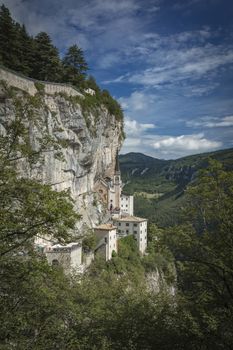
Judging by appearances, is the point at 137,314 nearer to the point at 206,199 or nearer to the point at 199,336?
the point at 199,336

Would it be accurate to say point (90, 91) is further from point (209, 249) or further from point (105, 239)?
point (209, 249)

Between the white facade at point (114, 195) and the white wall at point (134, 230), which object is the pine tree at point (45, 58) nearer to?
the white facade at point (114, 195)

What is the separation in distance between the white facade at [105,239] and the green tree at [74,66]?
25.5 meters

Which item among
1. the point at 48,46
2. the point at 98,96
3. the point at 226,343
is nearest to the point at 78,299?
the point at 226,343

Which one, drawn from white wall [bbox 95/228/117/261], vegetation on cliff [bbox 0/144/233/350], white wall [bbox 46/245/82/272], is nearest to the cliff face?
white wall [bbox 95/228/117/261]

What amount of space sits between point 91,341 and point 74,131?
35228 millimetres

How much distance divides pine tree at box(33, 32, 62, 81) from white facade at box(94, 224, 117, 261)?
26191 millimetres

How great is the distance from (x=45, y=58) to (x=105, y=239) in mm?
30268

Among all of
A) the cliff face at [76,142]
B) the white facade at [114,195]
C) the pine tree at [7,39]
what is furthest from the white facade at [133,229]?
the pine tree at [7,39]

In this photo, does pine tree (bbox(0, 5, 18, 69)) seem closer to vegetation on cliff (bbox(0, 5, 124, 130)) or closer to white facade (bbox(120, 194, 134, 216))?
vegetation on cliff (bbox(0, 5, 124, 130))

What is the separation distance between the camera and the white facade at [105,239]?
53.2 metres

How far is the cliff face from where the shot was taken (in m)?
39.1

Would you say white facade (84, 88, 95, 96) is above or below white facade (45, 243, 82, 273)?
above

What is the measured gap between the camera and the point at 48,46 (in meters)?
46.9
